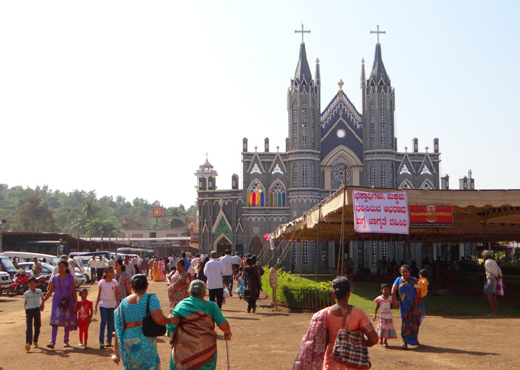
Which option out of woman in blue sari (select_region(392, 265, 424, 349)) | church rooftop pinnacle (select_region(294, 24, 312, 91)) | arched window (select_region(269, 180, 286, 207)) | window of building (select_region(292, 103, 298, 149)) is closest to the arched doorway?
arched window (select_region(269, 180, 286, 207))

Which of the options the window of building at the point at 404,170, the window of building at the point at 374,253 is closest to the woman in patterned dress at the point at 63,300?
the window of building at the point at 374,253

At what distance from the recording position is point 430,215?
1605 cm

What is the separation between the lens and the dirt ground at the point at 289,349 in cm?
955

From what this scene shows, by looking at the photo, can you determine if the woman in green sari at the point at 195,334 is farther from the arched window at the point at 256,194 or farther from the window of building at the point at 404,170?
the window of building at the point at 404,170

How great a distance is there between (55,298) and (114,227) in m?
110

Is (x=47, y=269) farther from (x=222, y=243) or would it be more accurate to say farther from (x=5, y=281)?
(x=222, y=243)

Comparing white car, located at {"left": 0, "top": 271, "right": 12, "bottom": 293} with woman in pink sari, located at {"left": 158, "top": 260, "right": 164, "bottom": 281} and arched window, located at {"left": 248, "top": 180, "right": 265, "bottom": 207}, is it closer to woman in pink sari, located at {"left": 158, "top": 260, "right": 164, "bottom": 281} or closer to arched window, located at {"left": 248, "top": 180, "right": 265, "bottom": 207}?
woman in pink sari, located at {"left": 158, "top": 260, "right": 164, "bottom": 281}

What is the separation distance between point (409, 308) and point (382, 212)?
4607mm

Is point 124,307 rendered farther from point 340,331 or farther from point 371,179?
point 371,179

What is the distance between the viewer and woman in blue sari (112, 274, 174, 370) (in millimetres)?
6516

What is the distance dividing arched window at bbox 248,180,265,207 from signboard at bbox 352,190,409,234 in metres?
39.3

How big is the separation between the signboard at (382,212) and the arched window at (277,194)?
39108 mm

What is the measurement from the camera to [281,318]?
15.9m

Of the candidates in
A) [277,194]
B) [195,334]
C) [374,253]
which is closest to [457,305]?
[195,334]
